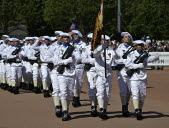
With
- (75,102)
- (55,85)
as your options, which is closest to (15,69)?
(75,102)

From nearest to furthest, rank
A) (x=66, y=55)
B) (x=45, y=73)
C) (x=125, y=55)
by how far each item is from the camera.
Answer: (x=66, y=55) < (x=125, y=55) < (x=45, y=73)

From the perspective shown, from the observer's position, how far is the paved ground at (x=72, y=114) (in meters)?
11.6

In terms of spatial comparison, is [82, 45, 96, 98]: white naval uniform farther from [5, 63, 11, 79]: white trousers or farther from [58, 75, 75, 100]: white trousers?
[5, 63, 11, 79]: white trousers

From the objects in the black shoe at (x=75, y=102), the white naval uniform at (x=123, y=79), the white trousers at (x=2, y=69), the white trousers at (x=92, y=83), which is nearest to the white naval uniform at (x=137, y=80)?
the white naval uniform at (x=123, y=79)

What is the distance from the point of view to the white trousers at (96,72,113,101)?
40.2ft

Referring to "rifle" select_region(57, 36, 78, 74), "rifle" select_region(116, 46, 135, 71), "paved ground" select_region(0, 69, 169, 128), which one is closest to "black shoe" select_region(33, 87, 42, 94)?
"paved ground" select_region(0, 69, 169, 128)

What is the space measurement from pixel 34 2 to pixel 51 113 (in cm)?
5059

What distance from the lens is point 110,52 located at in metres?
12.7

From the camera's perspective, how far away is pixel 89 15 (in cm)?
5681

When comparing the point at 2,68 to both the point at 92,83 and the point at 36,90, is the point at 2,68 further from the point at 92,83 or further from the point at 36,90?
the point at 92,83

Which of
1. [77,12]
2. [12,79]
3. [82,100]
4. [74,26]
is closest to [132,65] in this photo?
[82,100]

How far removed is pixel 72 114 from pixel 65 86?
125cm

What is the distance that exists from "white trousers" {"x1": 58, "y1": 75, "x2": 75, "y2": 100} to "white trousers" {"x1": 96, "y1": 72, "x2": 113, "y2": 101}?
65 centimetres

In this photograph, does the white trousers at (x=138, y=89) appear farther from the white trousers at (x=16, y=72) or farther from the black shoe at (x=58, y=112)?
the white trousers at (x=16, y=72)
